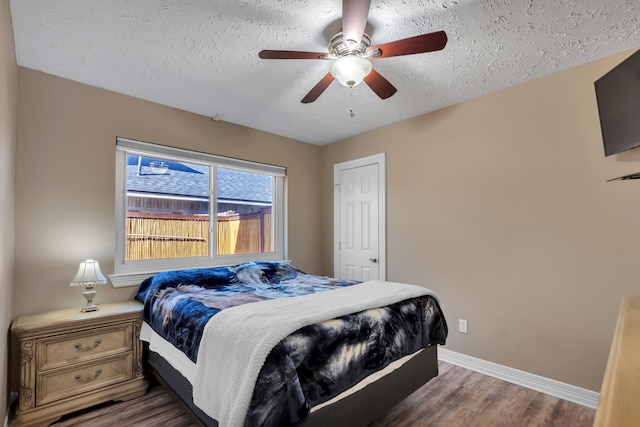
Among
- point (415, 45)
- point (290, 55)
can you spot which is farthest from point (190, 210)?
point (415, 45)

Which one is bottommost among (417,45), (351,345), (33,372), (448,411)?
(448,411)

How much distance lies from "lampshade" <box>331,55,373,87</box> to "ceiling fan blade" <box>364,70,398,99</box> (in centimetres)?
11

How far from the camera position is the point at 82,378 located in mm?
2197

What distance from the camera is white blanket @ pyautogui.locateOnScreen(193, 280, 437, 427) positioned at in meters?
1.36

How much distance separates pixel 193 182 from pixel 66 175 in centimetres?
106

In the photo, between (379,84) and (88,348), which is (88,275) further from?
(379,84)

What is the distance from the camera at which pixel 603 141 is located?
2178mm

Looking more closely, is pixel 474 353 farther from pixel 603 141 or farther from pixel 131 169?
pixel 131 169

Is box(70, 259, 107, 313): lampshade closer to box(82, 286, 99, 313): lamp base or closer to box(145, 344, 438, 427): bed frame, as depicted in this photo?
box(82, 286, 99, 313): lamp base

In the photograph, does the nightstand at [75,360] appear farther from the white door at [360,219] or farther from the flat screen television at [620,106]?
the flat screen television at [620,106]

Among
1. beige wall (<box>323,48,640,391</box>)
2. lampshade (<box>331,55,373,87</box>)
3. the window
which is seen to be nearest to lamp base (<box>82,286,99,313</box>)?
the window

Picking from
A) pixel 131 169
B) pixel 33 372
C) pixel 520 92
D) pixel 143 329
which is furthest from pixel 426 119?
pixel 33 372

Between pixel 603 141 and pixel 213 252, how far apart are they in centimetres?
350

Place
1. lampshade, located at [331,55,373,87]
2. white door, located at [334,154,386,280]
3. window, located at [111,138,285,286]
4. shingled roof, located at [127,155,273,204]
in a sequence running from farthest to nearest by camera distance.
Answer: white door, located at [334,154,386,280] < shingled roof, located at [127,155,273,204] < window, located at [111,138,285,286] < lampshade, located at [331,55,373,87]
